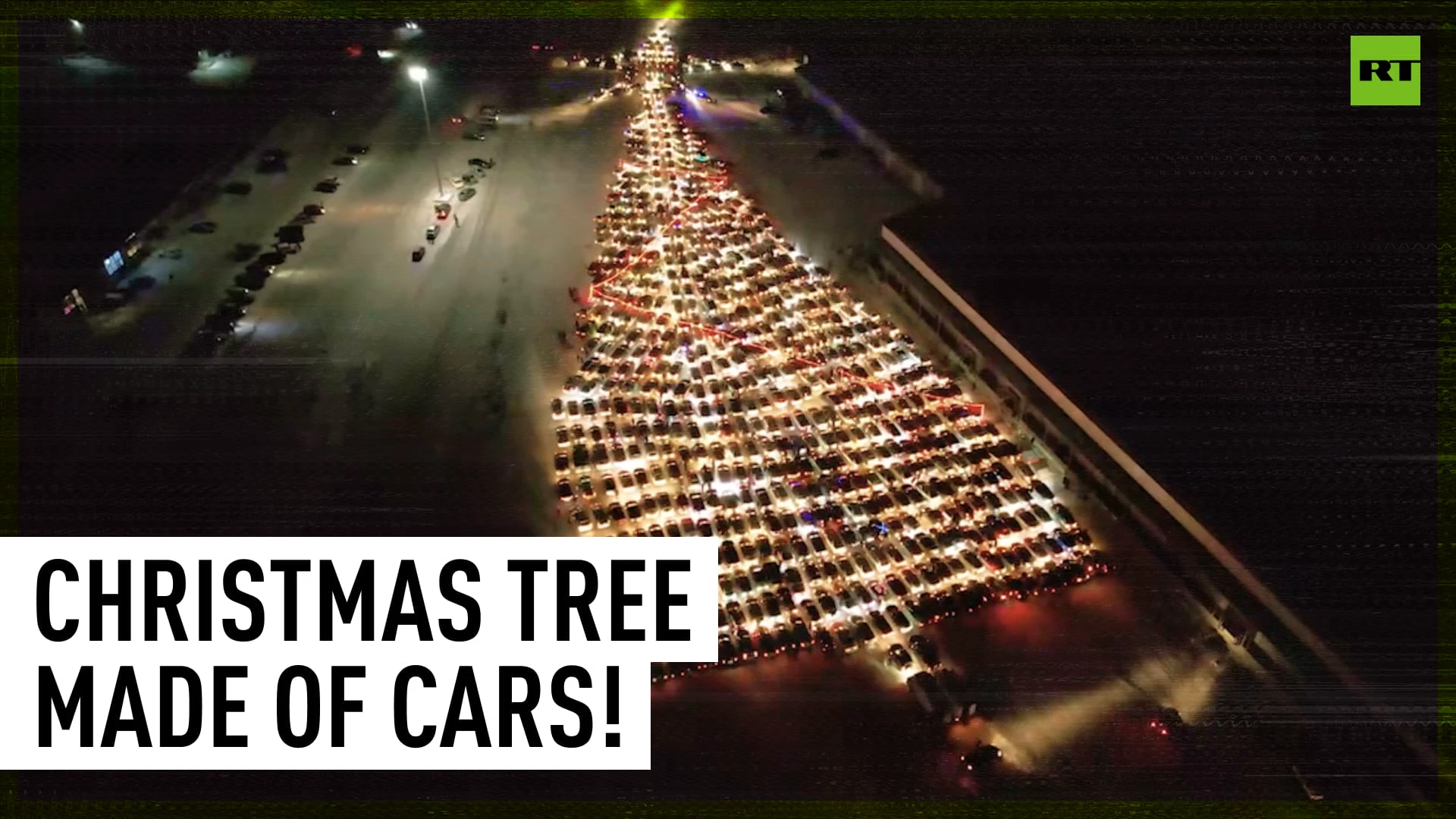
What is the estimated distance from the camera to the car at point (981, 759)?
7801 mm

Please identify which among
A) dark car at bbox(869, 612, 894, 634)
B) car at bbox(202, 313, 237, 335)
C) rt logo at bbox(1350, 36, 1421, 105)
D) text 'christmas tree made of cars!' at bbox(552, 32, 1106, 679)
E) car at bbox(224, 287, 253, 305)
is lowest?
dark car at bbox(869, 612, 894, 634)

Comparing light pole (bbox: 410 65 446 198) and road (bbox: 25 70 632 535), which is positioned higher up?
light pole (bbox: 410 65 446 198)

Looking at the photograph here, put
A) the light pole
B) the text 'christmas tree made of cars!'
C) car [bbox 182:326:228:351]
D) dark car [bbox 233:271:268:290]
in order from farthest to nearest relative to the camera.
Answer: the light pole, dark car [bbox 233:271:268:290], car [bbox 182:326:228:351], the text 'christmas tree made of cars!'

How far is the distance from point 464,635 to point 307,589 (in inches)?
51.3

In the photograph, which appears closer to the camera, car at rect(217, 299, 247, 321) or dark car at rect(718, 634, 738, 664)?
dark car at rect(718, 634, 738, 664)

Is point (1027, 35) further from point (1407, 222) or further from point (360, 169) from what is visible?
point (360, 169)

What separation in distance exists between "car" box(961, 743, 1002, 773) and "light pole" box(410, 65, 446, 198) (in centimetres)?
1227

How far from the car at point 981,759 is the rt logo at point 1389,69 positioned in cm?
1004

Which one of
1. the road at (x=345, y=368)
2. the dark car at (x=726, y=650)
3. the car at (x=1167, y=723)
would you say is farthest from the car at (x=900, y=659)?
the road at (x=345, y=368)

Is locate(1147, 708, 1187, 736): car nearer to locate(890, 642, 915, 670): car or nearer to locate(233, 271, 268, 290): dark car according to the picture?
locate(890, 642, 915, 670): car

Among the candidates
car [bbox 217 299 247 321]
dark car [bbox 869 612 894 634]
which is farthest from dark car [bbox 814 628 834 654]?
car [bbox 217 299 247 321]

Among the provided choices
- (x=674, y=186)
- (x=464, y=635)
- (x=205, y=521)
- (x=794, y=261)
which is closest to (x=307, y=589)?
(x=464, y=635)

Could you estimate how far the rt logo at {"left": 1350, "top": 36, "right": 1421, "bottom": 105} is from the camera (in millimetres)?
11086

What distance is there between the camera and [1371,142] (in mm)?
11820
